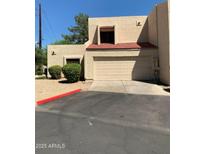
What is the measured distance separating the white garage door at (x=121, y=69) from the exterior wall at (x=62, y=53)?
3.04 m

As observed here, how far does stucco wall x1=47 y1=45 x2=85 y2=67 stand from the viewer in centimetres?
1564

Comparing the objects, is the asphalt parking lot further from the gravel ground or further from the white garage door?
the white garage door

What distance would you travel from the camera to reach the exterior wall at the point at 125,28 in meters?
17.1

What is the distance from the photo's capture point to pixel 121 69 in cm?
1366

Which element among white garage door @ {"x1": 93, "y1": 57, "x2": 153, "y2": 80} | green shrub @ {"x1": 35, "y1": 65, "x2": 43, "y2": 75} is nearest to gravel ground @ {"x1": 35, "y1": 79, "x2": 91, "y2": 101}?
white garage door @ {"x1": 93, "y1": 57, "x2": 153, "y2": 80}

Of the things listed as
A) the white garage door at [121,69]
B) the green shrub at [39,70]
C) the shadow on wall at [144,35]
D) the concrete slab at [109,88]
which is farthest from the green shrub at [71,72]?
the green shrub at [39,70]

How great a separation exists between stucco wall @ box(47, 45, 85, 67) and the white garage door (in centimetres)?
309

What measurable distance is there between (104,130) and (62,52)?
44.3ft

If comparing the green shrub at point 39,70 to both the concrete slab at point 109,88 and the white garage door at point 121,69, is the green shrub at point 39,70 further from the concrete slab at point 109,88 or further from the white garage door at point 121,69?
the concrete slab at point 109,88

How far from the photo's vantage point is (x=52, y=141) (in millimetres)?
3207
